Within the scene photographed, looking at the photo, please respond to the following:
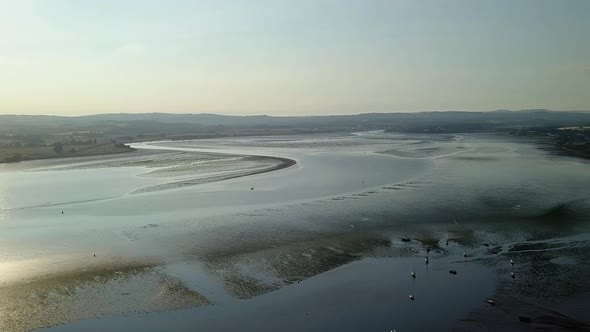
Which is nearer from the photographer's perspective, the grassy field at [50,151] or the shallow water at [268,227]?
the shallow water at [268,227]

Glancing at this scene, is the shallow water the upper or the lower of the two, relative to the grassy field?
lower

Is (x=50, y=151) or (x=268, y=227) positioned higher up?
(x=50, y=151)

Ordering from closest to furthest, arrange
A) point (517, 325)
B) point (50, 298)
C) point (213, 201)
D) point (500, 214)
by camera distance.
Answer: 1. point (517, 325)
2. point (50, 298)
3. point (500, 214)
4. point (213, 201)

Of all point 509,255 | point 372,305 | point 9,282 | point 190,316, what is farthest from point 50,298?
point 509,255

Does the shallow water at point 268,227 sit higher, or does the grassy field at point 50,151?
the grassy field at point 50,151

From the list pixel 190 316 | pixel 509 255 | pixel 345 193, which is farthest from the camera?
pixel 345 193

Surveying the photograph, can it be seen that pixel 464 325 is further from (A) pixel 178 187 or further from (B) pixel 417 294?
(A) pixel 178 187

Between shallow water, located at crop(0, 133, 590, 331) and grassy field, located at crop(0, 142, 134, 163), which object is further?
grassy field, located at crop(0, 142, 134, 163)

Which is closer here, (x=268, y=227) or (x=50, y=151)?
(x=268, y=227)
